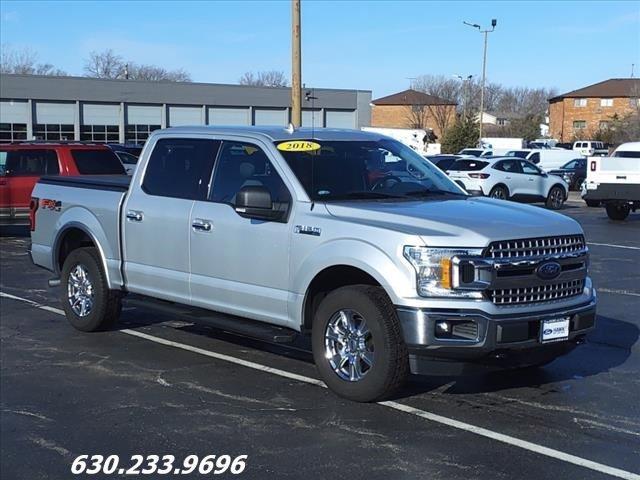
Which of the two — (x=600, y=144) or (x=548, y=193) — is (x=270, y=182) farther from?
(x=600, y=144)

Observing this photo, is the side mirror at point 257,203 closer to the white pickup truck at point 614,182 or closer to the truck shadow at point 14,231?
the truck shadow at point 14,231

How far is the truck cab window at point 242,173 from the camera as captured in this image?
6.57 m

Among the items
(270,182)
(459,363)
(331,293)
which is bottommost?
(459,363)

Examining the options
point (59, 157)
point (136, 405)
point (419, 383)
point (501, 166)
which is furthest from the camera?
point (501, 166)

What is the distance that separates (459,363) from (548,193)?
21886mm

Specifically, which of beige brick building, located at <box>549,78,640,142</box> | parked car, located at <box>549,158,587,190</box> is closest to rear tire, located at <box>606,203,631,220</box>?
parked car, located at <box>549,158,587,190</box>

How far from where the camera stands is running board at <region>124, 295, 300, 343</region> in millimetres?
6367

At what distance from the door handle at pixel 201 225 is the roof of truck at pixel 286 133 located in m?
0.80

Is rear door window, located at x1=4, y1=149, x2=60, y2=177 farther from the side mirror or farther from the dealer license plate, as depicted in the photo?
the dealer license plate

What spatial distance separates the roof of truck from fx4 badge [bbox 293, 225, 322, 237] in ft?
2.98

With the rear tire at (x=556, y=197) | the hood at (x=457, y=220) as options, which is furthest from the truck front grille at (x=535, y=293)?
the rear tire at (x=556, y=197)

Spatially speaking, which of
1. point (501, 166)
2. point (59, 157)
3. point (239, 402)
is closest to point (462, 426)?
point (239, 402)

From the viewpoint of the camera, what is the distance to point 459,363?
550 centimetres

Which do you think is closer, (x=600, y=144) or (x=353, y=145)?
(x=353, y=145)
